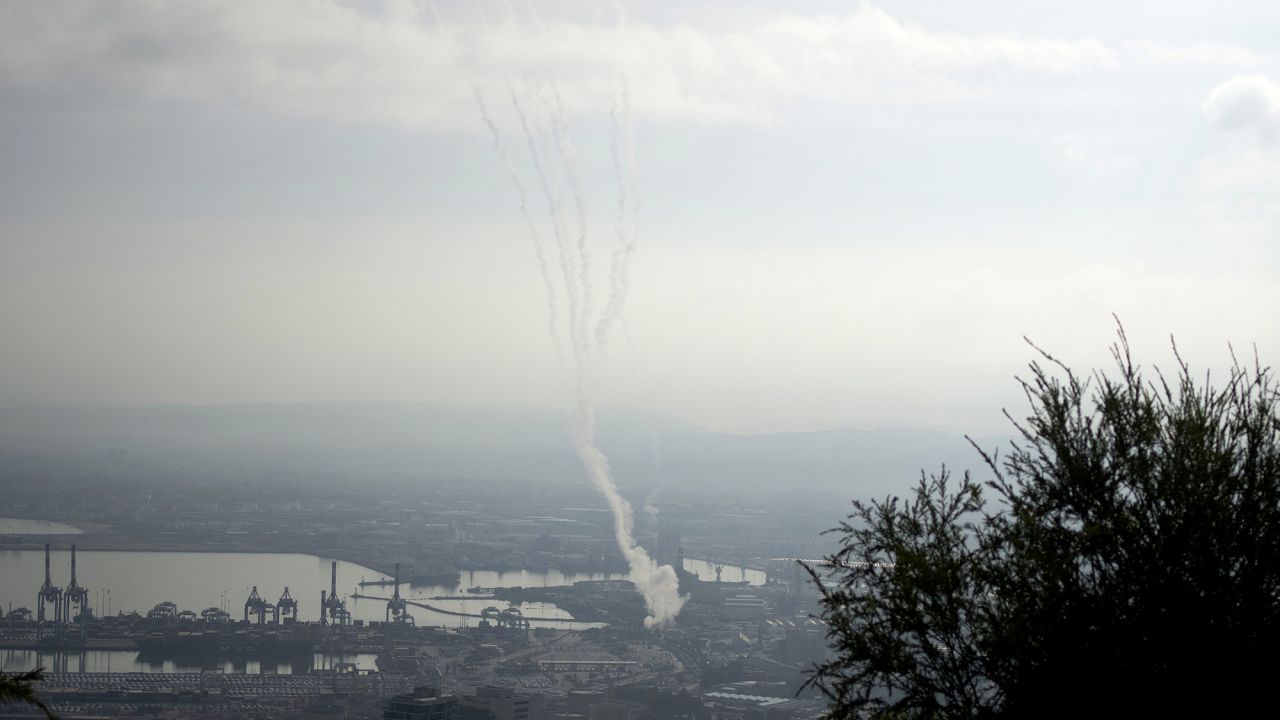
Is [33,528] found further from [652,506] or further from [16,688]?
[16,688]

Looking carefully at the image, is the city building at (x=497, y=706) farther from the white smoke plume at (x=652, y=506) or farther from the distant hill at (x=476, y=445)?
the distant hill at (x=476, y=445)

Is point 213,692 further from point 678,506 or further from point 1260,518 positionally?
point 678,506

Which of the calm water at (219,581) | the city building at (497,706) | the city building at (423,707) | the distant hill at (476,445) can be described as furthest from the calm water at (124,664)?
the distant hill at (476,445)

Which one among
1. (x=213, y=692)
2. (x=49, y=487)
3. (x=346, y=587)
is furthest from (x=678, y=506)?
(x=213, y=692)

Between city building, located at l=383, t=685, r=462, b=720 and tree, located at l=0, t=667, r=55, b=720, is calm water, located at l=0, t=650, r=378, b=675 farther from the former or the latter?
tree, located at l=0, t=667, r=55, b=720

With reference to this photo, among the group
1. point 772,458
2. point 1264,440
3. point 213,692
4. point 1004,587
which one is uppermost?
point 772,458
